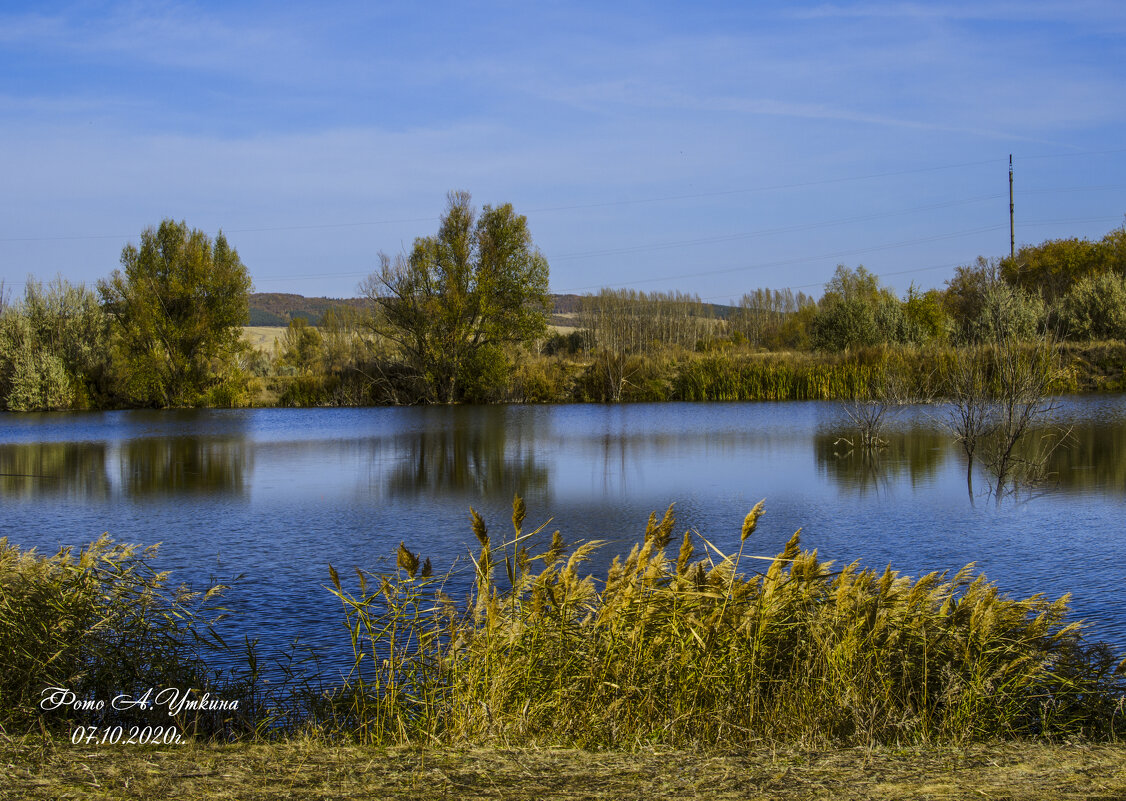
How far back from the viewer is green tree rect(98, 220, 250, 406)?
46.9 m

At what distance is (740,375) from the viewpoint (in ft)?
144

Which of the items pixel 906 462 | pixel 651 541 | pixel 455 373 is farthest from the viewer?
pixel 455 373

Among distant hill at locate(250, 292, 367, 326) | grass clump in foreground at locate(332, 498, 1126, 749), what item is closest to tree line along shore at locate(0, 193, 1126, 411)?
grass clump in foreground at locate(332, 498, 1126, 749)

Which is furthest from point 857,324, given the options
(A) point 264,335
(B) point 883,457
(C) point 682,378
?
(A) point 264,335

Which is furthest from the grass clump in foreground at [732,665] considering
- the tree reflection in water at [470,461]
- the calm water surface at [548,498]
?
the tree reflection in water at [470,461]

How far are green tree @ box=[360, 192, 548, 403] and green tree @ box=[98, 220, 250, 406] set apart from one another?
8.44 m

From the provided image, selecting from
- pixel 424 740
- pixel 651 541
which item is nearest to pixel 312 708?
pixel 424 740

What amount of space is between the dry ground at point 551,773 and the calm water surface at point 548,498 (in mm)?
3347

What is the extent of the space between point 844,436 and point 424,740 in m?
21.0

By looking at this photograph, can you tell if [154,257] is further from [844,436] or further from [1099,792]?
[1099,792]

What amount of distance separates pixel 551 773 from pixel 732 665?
154cm

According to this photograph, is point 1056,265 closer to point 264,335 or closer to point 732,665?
point 732,665

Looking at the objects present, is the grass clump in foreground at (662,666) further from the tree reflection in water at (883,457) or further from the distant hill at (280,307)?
the distant hill at (280,307)

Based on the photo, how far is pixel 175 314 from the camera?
4759 cm
